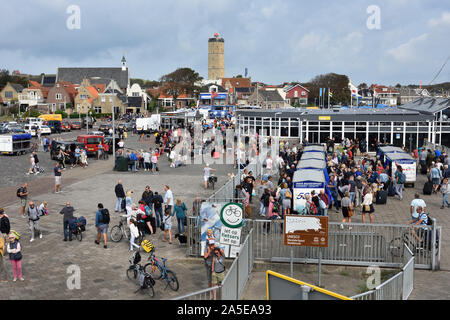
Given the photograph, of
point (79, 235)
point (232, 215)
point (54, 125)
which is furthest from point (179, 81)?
point (232, 215)

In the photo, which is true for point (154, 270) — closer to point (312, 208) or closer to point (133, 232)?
point (133, 232)

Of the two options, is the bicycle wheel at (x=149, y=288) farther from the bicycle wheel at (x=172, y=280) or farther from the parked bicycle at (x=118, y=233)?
the parked bicycle at (x=118, y=233)

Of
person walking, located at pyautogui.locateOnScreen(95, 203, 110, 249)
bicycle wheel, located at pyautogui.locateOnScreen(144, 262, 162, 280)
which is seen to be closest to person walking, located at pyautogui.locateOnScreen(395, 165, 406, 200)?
person walking, located at pyautogui.locateOnScreen(95, 203, 110, 249)

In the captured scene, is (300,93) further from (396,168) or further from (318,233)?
(318,233)

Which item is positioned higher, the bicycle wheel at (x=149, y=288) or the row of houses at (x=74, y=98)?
the row of houses at (x=74, y=98)

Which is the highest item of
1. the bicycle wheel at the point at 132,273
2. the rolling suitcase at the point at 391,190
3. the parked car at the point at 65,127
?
the parked car at the point at 65,127

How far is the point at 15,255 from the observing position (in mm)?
11734

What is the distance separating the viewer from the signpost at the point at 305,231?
11273 millimetres

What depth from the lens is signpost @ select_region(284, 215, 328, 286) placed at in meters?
11.3

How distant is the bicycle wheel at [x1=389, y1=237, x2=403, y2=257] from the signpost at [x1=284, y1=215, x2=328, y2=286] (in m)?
2.59

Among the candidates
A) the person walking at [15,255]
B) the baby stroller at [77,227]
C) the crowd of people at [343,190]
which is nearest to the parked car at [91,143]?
the crowd of people at [343,190]

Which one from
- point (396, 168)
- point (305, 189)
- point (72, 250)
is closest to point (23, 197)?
point (72, 250)

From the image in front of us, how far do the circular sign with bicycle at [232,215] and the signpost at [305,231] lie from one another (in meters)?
1.62

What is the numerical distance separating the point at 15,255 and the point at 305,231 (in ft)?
23.0
